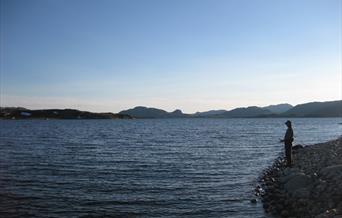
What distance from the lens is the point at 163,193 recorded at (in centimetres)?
2305

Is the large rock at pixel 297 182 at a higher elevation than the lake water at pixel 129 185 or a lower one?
higher

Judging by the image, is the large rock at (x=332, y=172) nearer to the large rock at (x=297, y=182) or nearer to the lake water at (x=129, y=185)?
the large rock at (x=297, y=182)

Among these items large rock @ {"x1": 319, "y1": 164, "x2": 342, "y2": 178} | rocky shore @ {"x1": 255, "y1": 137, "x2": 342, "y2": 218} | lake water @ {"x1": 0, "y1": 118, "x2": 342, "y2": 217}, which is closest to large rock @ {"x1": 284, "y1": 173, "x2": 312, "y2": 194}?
rocky shore @ {"x1": 255, "y1": 137, "x2": 342, "y2": 218}

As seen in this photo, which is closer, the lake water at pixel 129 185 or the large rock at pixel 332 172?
the lake water at pixel 129 185

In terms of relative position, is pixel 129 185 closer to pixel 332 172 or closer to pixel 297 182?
pixel 297 182

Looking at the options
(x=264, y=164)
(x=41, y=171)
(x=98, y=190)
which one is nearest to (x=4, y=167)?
(x=41, y=171)

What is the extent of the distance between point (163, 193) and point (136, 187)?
227 cm

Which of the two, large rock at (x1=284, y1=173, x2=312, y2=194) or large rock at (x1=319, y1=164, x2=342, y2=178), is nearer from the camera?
large rock at (x1=319, y1=164, x2=342, y2=178)

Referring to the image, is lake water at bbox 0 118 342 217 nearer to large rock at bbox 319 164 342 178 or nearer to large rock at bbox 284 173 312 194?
large rock at bbox 284 173 312 194

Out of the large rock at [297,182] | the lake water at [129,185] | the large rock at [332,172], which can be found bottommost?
the lake water at [129,185]

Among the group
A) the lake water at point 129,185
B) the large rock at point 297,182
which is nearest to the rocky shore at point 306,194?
the large rock at point 297,182

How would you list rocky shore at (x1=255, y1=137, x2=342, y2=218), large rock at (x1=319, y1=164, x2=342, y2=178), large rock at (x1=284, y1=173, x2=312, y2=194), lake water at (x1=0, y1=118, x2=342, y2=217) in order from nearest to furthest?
rocky shore at (x1=255, y1=137, x2=342, y2=218), lake water at (x1=0, y1=118, x2=342, y2=217), large rock at (x1=319, y1=164, x2=342, y2=178), large rock at (x1=284, y1=173, x2=312, y2=194)

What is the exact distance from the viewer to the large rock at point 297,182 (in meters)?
21.0

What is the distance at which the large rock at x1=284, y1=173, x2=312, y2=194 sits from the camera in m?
21.0
